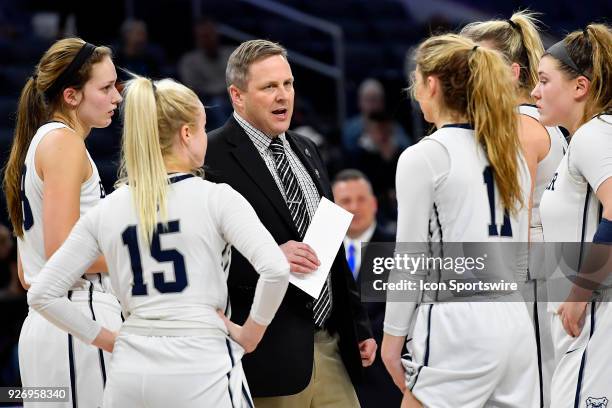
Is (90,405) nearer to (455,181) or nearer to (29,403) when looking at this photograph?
(29,403)

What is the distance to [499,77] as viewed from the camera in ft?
9.64

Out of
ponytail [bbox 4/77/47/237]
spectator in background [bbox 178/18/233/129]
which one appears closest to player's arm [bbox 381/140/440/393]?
ponytail [bbox 4/77/47/237]

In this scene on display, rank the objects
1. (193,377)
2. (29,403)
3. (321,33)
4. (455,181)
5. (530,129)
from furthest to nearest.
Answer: (321,33) → (530,129) → (29,403) → (455,181) → (193,377)

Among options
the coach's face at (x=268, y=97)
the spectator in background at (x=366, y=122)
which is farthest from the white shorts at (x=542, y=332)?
the spectator in background at (x=366, y=122)

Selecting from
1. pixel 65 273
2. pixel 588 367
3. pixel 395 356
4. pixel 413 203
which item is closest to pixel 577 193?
pixel 588 367

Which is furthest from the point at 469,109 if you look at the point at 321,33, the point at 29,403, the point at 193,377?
the point at 321,33

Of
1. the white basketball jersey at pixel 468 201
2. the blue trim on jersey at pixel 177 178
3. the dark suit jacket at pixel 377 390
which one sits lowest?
the dark suit jacket at pixel 377 390

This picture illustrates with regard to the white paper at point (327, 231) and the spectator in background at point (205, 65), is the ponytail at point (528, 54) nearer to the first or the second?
the white paper at point (327, 231)

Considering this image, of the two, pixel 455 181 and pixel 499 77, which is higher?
pixel 499 77

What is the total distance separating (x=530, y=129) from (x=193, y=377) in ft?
4.89

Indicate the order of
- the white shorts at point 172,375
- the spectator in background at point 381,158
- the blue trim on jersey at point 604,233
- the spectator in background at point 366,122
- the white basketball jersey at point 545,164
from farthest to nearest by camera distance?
the spectator in background at point 366,122 → the spectator in background at point 381,158 → the white basketball jersey at point 545,164 → the blue trim on jersey at point 604,233 → the white shorts at point 172,375

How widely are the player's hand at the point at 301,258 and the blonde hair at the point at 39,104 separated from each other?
89 centimetres

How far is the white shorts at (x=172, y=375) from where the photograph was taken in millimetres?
2680

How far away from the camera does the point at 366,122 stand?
8.90 meters
